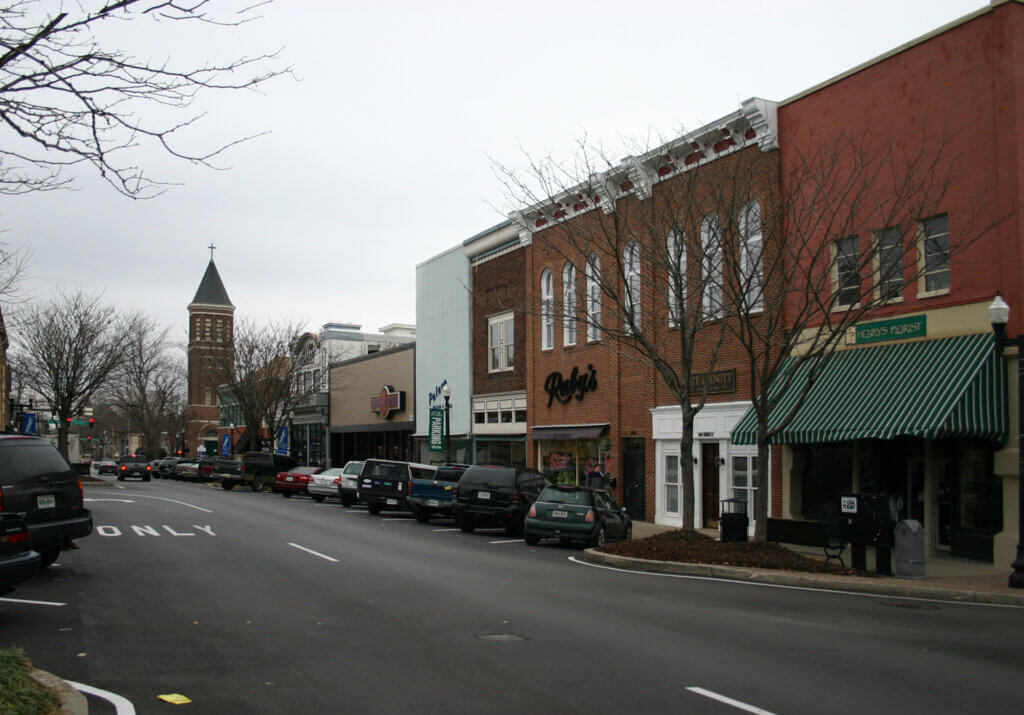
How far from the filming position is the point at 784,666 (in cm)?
838

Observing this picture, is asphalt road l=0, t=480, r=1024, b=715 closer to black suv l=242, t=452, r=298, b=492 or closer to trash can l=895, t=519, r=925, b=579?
trash can l=895, t=519, r=925, b=579

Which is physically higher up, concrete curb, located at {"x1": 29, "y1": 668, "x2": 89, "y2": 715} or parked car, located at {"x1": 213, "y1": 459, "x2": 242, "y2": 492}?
concrete curb, located at {"x1": 29, "y1": 668, "x2": 89, "y2": 715}

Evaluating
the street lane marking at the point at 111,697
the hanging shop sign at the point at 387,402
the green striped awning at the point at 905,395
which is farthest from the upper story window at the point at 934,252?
the hanging shop sign at the point at 387,402

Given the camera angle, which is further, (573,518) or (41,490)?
(573,518)

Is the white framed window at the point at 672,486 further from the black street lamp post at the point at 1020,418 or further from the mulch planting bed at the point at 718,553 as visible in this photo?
the black street lamp post at the point at 1020,418

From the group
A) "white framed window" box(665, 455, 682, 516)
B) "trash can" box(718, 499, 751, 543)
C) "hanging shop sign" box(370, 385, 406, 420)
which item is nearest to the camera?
"trash can" box(718, 499, 751, 543)

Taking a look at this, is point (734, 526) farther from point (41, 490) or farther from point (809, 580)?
point (41, 490)

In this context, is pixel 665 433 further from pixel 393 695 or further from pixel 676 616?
pixel 393 695

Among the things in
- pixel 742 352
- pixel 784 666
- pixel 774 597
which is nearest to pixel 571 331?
pixel 742 352

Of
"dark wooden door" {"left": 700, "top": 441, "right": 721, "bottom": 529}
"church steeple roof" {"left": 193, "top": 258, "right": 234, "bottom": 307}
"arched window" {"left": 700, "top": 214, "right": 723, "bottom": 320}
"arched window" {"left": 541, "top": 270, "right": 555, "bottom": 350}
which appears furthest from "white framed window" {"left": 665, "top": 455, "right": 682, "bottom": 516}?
"church steeple roof" {"left": 193, "top": 258, "right": 234, "bottom": 307}

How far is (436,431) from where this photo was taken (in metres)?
39.4

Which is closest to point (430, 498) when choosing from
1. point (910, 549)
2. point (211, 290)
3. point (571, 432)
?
point (571, 432)

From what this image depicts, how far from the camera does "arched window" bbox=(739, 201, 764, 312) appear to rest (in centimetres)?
1816

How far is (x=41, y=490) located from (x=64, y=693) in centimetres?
693
